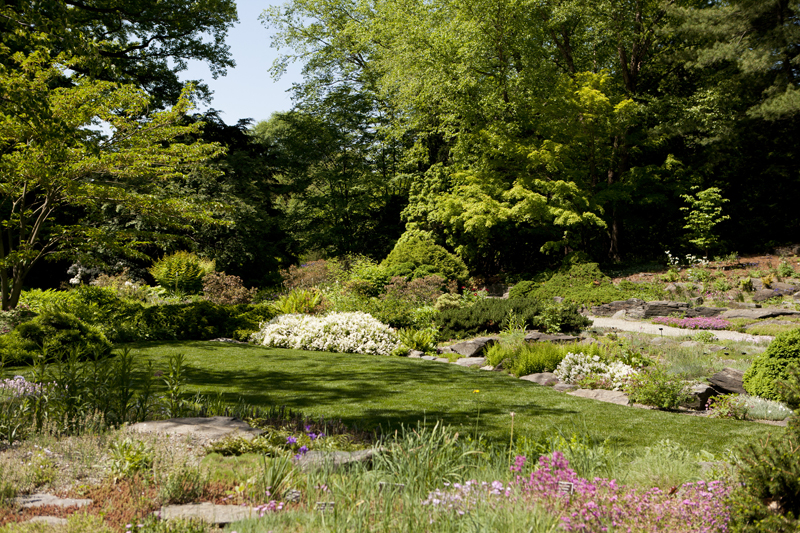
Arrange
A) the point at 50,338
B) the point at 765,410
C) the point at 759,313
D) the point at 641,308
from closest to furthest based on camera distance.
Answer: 1. the point at 765,410
2. the point at 50,338
3. the point at 759,313
4. the point at 641,308

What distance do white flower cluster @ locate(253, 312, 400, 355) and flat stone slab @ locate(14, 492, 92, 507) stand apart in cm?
691

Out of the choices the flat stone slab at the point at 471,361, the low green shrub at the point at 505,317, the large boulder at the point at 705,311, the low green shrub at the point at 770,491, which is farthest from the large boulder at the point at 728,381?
the large boulder at the point at 705,311

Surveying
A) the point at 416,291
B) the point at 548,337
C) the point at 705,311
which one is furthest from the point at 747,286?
the point at 416,291

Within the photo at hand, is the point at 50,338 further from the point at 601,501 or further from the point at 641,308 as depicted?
the point at 641,308

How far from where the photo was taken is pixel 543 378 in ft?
24.2

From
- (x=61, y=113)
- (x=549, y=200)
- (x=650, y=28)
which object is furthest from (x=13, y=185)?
(x=650, y=28)

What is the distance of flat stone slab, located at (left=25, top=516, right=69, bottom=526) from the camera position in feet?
7.88

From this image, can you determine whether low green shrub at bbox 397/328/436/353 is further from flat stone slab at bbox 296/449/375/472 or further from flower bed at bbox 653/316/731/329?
flat stone slab at bbox 296/449/375/472

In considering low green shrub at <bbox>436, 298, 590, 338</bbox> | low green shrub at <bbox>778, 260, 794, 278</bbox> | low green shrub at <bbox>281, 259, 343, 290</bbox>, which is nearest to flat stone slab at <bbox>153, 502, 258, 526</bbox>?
low green shrub at <bbox>436, 298, 590, 338</bbox>

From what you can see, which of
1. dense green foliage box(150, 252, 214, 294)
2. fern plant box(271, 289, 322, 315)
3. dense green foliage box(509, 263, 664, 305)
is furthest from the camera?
dense green foliage box(150, 252, 214, 294)

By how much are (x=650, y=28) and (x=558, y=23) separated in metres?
3.61

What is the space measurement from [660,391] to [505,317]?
15.5 ft

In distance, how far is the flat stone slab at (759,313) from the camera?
462 inches

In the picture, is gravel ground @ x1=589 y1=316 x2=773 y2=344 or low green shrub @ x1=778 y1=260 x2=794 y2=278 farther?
low green shrub @ x1=778 y1=260 x2=794 y2=278
